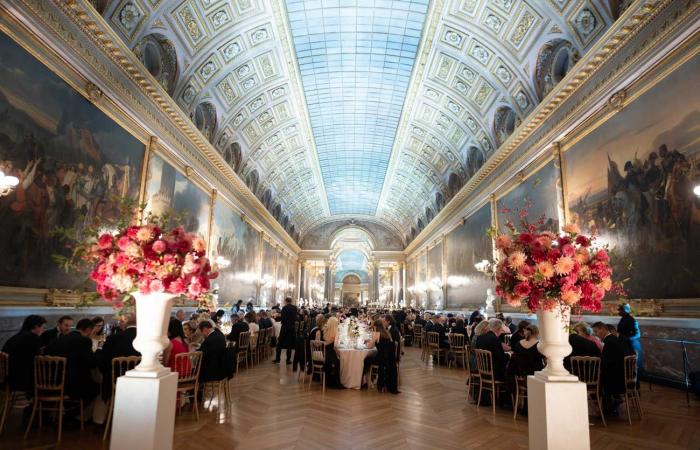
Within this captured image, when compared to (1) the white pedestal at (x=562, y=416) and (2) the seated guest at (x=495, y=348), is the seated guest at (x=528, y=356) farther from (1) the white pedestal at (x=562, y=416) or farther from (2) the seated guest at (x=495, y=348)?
(1) the white pedestal at (x=562, y=416)

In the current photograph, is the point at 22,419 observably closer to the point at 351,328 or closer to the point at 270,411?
the point at 270,411

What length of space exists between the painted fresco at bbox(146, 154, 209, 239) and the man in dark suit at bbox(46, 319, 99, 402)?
3.86 metres

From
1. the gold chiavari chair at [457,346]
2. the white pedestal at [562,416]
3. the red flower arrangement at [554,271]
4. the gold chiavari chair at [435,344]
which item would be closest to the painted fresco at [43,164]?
the red flower arrangement at [554,271]

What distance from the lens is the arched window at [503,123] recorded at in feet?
44.1

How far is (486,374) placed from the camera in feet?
22.7

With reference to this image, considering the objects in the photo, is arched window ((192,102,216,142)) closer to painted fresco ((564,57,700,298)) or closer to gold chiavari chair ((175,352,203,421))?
gold chiavari chair ((175,352,203,421))

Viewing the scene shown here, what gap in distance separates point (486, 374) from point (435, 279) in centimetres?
1807

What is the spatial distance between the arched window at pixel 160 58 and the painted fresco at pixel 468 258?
11548mm

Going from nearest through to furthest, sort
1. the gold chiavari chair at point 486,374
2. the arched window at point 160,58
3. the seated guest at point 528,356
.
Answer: the seated guest at point 528,356
the gold chiavari chair at point 486,374
the arched window at point 160,58

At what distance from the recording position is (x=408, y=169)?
23.9 metres

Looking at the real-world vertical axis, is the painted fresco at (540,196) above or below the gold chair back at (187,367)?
above

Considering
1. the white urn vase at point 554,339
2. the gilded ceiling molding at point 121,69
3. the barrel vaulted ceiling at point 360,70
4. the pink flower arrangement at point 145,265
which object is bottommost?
the white urn vase at point 554,339

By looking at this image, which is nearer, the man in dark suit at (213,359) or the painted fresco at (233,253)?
the man in dark suit at (213,359)

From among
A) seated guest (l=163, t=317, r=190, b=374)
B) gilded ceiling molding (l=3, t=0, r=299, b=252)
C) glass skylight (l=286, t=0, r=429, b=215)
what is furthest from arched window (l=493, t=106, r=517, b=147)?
seated guest (l=163, t=317, r=190, b=374)
